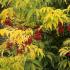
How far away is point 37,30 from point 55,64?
64 cm

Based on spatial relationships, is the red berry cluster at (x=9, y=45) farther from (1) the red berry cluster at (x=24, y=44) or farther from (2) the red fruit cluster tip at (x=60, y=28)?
(2) the red fruit cluster tip at (x=60, y=28)

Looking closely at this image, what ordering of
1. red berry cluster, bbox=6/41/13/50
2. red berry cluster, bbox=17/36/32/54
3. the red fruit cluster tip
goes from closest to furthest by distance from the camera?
1. red berry cluster, bbox=17/36/32/54
2. red berry cluster, bbox=6/41/13/50
3. the red fruit cluster tip

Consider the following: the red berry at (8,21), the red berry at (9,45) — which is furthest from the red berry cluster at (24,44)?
the red berry at (8,21)

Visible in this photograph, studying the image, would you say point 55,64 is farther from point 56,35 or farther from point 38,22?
point 38,22

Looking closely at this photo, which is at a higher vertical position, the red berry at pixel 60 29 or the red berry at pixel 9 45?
the red berry at pixel 60 29

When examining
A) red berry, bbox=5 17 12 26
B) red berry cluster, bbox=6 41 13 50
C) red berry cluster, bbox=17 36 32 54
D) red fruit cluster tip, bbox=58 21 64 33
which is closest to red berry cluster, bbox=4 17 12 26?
red berry, bbox=5 17 12 26

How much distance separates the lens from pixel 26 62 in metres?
3.29

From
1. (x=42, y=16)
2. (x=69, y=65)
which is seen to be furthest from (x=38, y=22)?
(x=69, y=65)

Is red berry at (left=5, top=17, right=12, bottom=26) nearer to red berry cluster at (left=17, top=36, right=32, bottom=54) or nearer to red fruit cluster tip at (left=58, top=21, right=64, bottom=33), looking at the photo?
red berry cluster at (left=17, top=36, right=32, bottom=54)

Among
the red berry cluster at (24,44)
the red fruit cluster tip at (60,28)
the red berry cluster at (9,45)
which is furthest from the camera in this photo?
the red fruit cluster tip at (60,28)

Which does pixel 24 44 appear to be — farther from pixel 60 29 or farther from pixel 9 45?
pixel 60 29

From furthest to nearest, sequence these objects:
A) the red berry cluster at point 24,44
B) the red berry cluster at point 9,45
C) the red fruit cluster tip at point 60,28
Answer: the red fruit cluster tip at point 60,28
the red berry cluster at point 9,45
the red berry cluster at point 24,44

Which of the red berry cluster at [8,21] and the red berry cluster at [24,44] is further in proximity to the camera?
the red berry cluster at [8,21]

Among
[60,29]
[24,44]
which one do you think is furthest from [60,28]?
[24,44]
